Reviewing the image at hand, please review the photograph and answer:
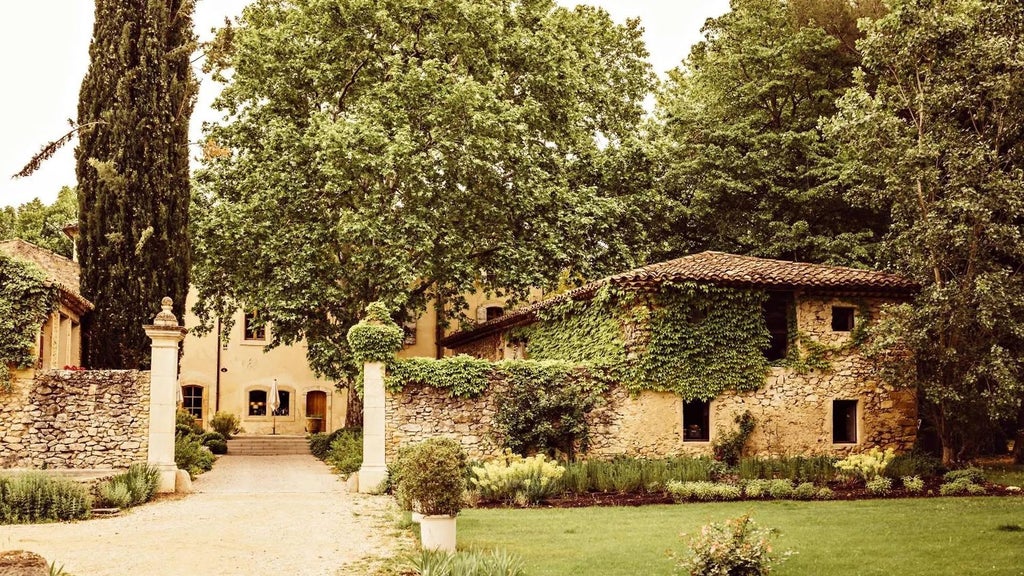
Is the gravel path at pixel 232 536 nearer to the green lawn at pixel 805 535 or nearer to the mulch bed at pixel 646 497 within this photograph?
the green lawn at pixel 805 535

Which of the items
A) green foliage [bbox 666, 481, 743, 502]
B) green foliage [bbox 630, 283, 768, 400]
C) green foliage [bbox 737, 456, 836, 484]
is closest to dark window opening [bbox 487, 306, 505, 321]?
green foliage [bbox 630, 283, 768, 400]

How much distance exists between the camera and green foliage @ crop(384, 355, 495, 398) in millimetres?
19344

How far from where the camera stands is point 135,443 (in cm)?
1803

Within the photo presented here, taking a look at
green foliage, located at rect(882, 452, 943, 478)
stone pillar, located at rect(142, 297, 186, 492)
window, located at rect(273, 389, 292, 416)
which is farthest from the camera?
window, located at rect(273, 389, 292, 416)

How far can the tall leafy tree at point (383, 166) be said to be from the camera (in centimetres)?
2438

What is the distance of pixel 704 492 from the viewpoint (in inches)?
667

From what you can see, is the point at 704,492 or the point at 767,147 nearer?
the point at 704,492

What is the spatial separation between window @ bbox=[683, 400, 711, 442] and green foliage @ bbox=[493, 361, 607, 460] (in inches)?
88.3

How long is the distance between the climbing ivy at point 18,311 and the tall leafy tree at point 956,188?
1621 centimetres

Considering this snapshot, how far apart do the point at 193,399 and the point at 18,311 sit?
62.7 ft

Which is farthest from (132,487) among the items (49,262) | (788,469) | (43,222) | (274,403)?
(43,222)

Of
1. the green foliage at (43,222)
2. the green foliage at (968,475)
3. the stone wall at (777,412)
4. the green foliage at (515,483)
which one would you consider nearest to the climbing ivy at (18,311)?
the stone wall at (777,412)

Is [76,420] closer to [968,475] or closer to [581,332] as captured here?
[581,332]

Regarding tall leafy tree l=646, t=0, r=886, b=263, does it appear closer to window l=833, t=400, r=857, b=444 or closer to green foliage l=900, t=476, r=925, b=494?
window l=833, t=400, r=857, b=444
